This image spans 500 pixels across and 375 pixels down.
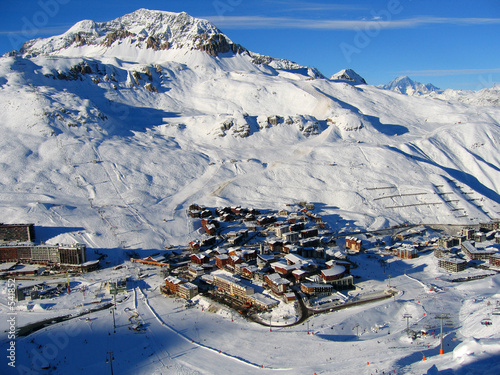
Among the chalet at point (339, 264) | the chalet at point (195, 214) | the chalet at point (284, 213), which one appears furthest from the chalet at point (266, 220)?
the chalet at point (339, 264)

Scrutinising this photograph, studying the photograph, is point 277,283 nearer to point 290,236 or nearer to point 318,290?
point 318,290

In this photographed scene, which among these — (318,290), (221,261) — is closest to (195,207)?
(221,261)

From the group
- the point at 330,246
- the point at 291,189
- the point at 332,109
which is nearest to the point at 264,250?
the point at 330,246

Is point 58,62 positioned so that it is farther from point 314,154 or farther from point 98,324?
point 98,324

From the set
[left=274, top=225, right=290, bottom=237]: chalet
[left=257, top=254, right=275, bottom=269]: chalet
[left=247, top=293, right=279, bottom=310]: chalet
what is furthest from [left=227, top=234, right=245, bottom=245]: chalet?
[left=247, top=293, right=279, bottom=310]: chalet

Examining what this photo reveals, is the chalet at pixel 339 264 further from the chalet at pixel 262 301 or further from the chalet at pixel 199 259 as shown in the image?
the chalet at pixel 199 259

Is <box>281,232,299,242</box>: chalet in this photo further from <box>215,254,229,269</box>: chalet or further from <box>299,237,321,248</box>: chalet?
<box>215,254,229,269</box>: chalet

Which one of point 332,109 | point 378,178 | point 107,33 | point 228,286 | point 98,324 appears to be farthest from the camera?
point 107,33
